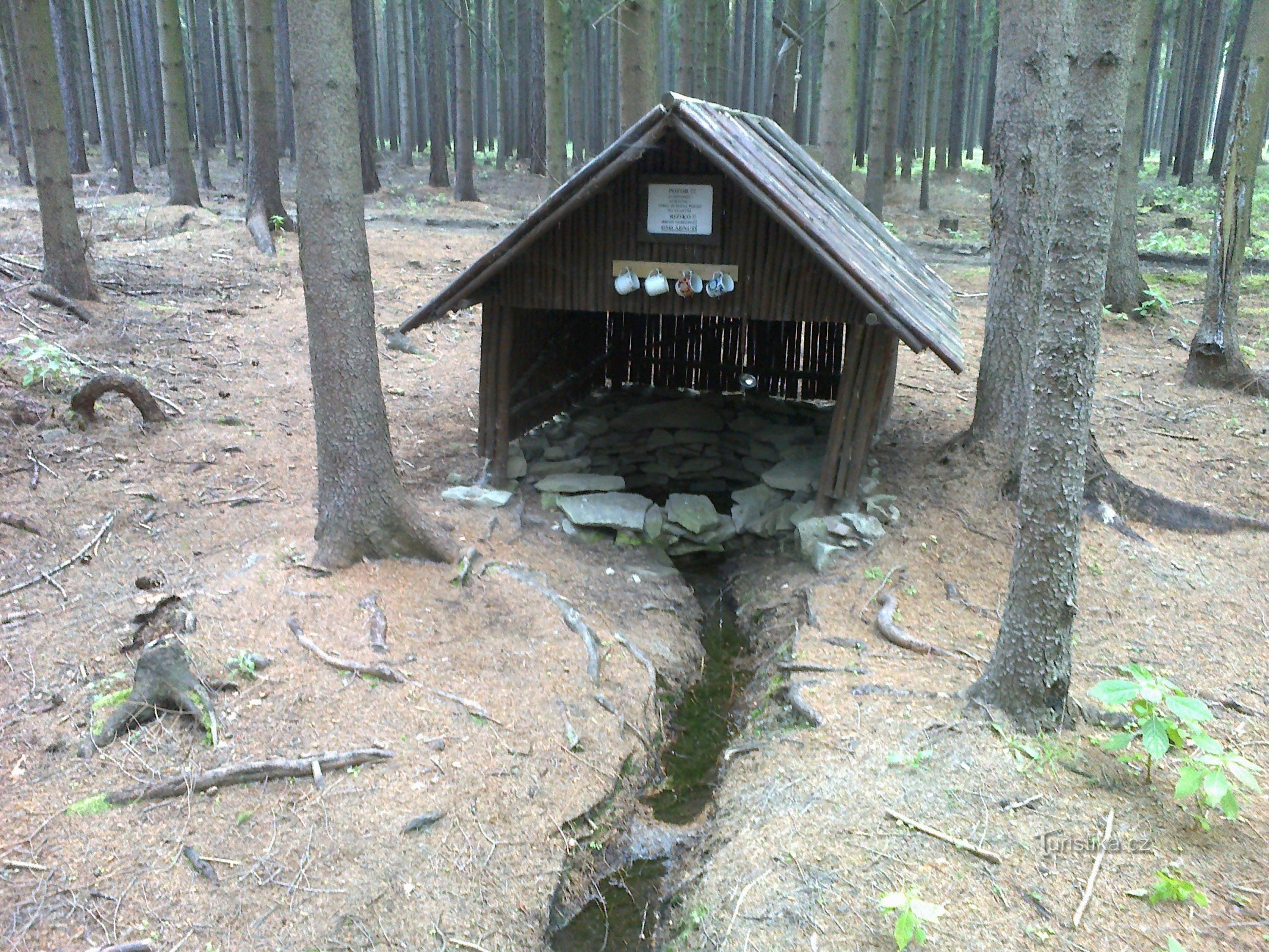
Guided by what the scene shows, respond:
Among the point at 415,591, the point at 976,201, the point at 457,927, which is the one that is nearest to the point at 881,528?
the point at 415,591

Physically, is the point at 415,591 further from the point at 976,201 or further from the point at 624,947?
the point at 976,201

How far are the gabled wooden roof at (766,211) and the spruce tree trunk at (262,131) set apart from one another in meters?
7.92

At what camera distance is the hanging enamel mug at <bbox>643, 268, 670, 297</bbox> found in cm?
749

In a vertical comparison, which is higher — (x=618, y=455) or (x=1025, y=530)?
(x=1025, y=530)

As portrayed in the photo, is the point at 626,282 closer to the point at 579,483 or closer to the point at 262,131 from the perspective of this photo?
the point at 579,483

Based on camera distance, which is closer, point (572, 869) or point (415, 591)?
point (572, 869)

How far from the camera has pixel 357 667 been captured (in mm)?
5215

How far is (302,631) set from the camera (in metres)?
5.41

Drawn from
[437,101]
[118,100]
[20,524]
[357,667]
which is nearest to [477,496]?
[357,667]

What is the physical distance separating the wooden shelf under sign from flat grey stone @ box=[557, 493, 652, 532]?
Answer: 1880mm

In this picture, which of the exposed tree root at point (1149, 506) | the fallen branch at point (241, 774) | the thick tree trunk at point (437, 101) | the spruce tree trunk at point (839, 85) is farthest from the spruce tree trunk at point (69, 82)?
the exposed tree root at point (1149, 506)

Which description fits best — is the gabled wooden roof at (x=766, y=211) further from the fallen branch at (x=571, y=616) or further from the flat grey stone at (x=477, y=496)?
the fallen branch at (x=571, y=616)

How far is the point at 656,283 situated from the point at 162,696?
4.51 m

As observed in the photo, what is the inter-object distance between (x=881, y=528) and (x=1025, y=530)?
293 cm
